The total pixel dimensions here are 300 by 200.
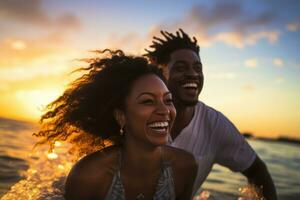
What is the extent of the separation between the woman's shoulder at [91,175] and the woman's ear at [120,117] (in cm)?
36

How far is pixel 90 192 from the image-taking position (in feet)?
11.8

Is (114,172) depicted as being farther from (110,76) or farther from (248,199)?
(248,199)

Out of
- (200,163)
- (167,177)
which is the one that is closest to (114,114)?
(167,177)

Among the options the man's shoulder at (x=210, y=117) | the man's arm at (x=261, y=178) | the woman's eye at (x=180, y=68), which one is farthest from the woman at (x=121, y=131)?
the man's arm at (x=261, y=178)

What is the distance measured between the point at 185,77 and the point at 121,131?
1368 millimetres

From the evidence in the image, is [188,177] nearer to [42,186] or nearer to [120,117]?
[120,117]

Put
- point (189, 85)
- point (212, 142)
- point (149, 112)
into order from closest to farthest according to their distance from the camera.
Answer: point (149, 112) → point (189, 85) → point (212, 142)

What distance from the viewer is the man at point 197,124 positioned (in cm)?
487

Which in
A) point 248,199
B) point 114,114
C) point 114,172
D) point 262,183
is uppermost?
point 114,114

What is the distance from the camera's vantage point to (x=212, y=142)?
5168mm

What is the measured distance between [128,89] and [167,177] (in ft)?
3.53

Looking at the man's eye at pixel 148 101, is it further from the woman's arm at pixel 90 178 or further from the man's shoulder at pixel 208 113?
the man's shoulder at pixel 208 113

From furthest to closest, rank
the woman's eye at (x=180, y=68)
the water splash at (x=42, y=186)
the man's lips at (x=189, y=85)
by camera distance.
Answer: the water splash at (x=42, y=186)
the woman's eye at (x=180, y=68)
the man's lips at (x=189, y=85)

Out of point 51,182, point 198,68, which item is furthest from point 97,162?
point 51,182
